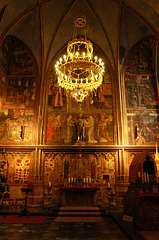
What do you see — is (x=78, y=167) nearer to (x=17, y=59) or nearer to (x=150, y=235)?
(x=150, y=235)

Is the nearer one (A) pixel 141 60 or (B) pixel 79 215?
(B) pixel 79 215

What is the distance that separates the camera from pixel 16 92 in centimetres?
1405

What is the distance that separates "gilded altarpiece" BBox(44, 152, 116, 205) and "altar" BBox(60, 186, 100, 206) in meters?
1.11

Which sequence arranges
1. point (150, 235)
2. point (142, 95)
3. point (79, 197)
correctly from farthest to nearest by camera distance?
point (142, 95) → point (79, 197) → point (150, 235)

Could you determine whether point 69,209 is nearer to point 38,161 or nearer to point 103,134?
point 38,161

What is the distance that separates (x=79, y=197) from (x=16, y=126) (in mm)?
6086

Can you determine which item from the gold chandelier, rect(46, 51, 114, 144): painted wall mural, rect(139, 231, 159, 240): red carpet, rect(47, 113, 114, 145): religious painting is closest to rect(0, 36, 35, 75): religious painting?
rect(46, 51, 114, 144): painted wall mural

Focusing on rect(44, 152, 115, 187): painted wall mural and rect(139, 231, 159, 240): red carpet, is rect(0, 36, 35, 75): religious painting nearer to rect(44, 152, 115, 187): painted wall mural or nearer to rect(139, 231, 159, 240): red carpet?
rect(44, 152, 115, 187): painted wall mural

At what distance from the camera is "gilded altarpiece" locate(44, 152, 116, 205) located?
12.0m

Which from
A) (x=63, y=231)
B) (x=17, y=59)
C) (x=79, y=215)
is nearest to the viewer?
(x=63, y=231)

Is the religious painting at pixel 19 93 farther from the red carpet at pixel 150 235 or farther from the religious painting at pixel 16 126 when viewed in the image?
the red carpet at pixel 150 235

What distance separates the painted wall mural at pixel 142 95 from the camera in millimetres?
13031

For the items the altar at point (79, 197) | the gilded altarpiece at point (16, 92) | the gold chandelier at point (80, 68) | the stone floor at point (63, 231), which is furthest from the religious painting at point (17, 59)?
the stone floor at point (63, 231)

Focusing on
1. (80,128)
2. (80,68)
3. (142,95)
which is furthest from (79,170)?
(142,95)
